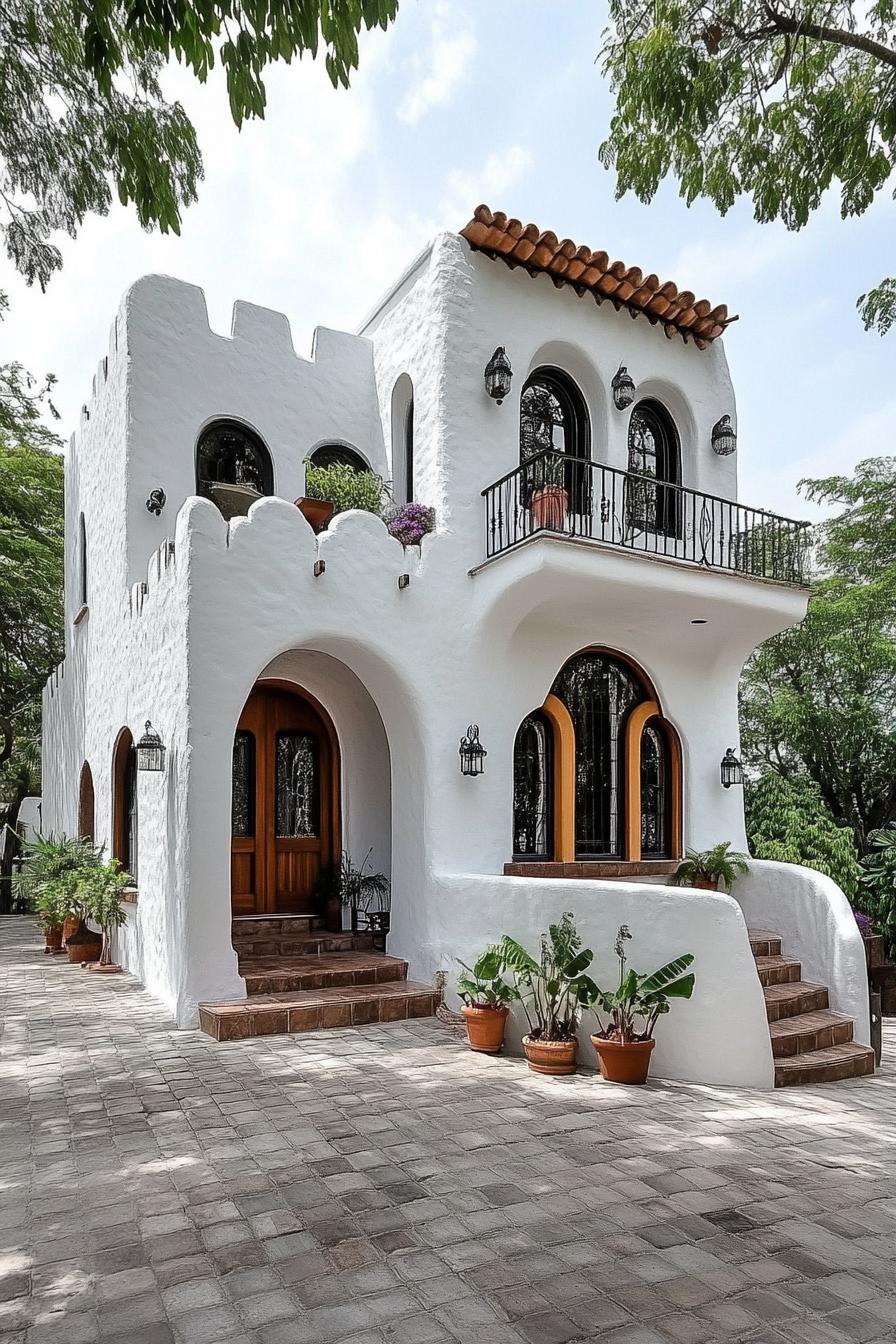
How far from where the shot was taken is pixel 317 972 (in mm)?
8352

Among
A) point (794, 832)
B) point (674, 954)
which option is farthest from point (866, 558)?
point (674, 954)

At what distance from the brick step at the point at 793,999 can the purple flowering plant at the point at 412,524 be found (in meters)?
5.49

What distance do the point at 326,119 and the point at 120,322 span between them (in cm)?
606

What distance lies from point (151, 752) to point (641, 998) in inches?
189

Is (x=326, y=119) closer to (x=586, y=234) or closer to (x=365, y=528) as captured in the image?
(x=365, y=528)

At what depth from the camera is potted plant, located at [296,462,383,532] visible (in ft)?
31.7

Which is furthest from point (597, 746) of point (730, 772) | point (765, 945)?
point (765, 945)

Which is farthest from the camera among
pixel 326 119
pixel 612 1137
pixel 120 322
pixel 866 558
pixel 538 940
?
pixel 866 558

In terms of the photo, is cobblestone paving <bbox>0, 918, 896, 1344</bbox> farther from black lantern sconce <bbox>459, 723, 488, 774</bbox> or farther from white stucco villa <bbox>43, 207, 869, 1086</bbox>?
black lantern sconce <bbox>459, 723, 488, 774</bbox>

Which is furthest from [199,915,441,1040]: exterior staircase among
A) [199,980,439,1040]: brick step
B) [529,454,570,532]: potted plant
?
[529,454,570,532]: potted plant

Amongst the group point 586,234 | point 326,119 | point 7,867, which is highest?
point 586,234

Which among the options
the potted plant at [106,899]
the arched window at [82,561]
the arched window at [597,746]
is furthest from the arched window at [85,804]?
the arched window at [597,746]

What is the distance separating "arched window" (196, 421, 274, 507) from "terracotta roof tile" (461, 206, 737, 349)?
3.34 metres

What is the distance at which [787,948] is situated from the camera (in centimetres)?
932
